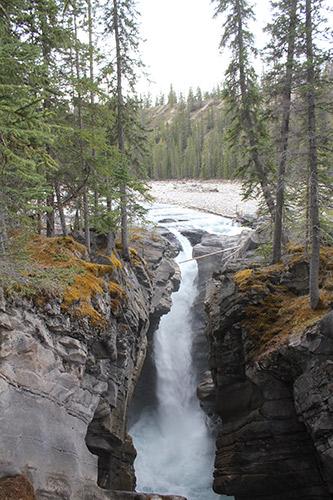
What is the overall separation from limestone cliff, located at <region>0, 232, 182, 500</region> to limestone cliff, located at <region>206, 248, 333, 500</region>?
3734 mm

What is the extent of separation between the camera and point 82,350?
11547mm

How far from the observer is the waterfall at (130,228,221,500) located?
1511 cm

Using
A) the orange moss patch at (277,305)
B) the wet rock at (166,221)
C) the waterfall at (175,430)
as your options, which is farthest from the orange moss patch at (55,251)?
the wet rock at (166,221)

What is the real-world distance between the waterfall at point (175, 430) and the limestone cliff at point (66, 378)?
189 cm

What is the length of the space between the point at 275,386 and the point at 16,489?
26.1 feet

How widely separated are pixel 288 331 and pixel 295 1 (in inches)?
428

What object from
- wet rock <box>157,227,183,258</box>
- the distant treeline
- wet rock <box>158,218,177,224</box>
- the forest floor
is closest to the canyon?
wet rock <box>157,227,183,258</box>

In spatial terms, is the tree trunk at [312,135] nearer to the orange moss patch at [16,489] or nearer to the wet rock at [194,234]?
the orange moss patch at [16,489]

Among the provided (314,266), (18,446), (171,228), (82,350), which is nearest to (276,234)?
(314,266)

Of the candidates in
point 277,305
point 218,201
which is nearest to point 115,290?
point 277,305

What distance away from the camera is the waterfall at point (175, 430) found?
595 inches

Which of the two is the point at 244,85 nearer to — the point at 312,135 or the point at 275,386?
the point at 312,135

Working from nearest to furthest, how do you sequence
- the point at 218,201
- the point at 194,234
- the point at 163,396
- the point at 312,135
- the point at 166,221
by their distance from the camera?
the point at 312,135 → the point at 163,396 → the point at 194,234 → the point at 166,221 → the point at 218,201

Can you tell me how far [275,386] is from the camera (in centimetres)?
1256
